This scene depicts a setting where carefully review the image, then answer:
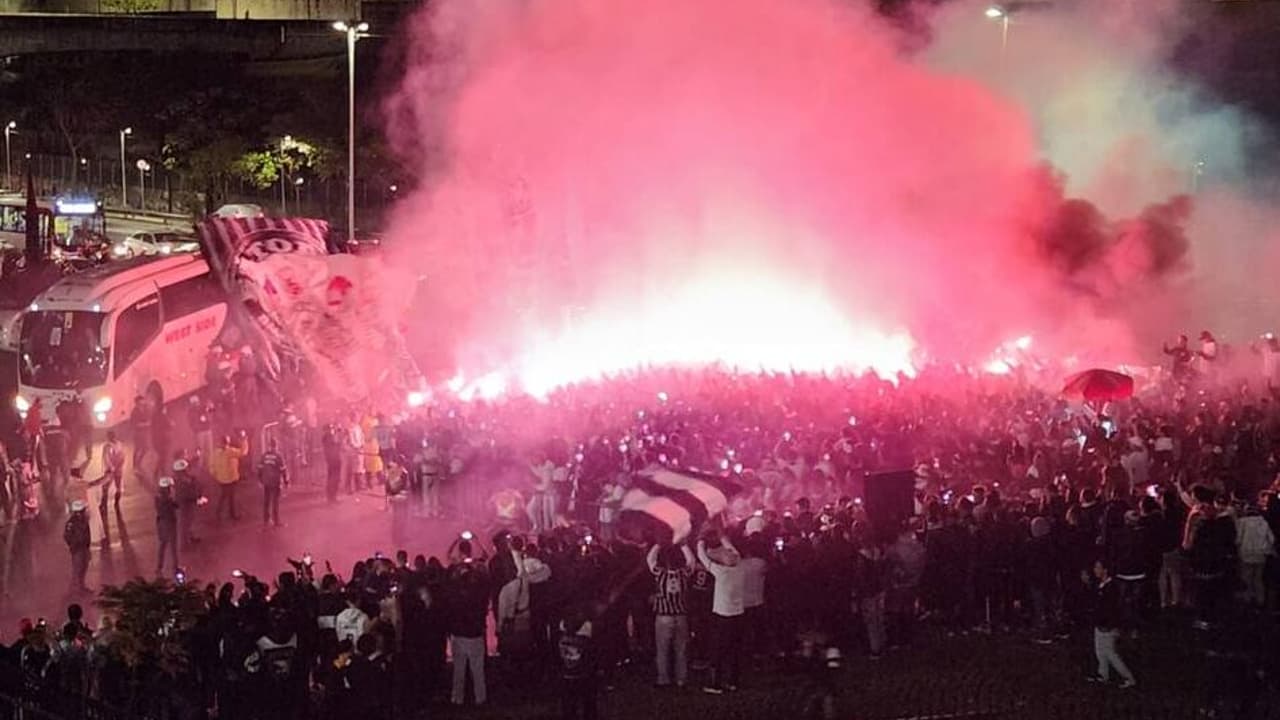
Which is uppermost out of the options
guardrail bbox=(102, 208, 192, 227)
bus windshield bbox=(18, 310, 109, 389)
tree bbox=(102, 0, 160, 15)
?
tree bbox=(102, 0, 160, 15)

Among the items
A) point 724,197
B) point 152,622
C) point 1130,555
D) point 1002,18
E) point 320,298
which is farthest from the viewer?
point 1002,18

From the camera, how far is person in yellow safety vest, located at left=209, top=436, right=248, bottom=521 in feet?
49.0

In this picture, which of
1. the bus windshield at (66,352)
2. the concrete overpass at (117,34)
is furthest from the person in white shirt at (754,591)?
the concrete overpass at (117,34)

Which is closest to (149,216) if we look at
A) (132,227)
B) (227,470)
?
(132,227)

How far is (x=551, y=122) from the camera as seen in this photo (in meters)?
23.0

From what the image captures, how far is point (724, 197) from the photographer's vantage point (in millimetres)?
23562

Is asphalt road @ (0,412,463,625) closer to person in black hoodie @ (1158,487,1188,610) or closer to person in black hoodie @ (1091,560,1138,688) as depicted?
person in black hoodie @ (1091,560,1138,688)

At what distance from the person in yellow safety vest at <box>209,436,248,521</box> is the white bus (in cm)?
591

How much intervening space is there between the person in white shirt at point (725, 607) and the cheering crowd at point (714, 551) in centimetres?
2

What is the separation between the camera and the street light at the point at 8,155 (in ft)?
169

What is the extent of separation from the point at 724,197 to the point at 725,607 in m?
14.8

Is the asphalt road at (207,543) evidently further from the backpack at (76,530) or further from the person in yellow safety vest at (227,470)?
the backpack at (76,530)

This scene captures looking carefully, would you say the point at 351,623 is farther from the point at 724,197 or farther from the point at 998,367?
the point at 724,197

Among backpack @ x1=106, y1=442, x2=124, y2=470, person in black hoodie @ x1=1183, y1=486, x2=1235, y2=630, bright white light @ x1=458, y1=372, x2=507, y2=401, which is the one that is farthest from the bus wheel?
person in black hoodie @ x1=1183, y1=486, x2=1235, y2=630
